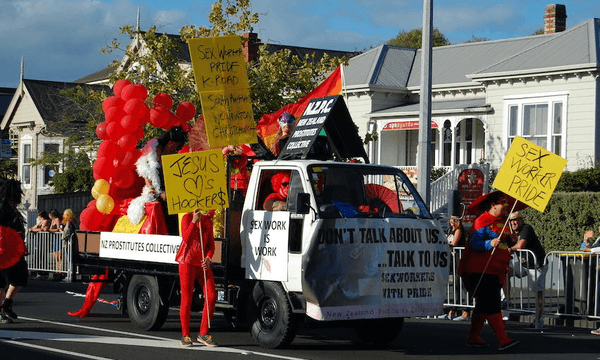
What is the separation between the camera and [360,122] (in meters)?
37.5

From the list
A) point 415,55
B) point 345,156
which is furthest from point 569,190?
point 345,156

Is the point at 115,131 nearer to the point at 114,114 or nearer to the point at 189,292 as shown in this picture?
the point at 114,114

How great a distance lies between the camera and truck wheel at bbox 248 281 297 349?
10844 mm

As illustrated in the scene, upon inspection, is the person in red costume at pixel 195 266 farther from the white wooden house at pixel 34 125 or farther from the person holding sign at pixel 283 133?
the white wooden house at pixel 34 125

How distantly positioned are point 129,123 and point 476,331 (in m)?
5.55

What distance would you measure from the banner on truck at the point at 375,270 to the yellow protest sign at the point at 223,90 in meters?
2.27

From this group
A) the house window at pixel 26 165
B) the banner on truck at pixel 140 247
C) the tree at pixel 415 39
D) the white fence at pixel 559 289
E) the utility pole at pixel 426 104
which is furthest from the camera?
the tree at pixel 415 39

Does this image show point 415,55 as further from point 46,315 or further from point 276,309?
point 276,309

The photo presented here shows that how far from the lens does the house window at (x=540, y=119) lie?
31.1 m

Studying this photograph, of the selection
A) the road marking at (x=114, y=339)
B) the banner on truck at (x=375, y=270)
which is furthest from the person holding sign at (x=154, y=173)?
the banner on truck at (x=375, y=270)

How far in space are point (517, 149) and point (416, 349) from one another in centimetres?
266

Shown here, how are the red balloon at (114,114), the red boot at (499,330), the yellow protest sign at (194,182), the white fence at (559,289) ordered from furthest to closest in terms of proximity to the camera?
1. the white fence at (559,289)
2. the red balloon at (114,114)
3. the red boot at (499,330)
4. the yellow protest sign at (194,182)

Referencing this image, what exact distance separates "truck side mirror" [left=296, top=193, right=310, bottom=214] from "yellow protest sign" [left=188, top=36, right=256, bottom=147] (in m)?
1.90

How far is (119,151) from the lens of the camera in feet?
45.5
